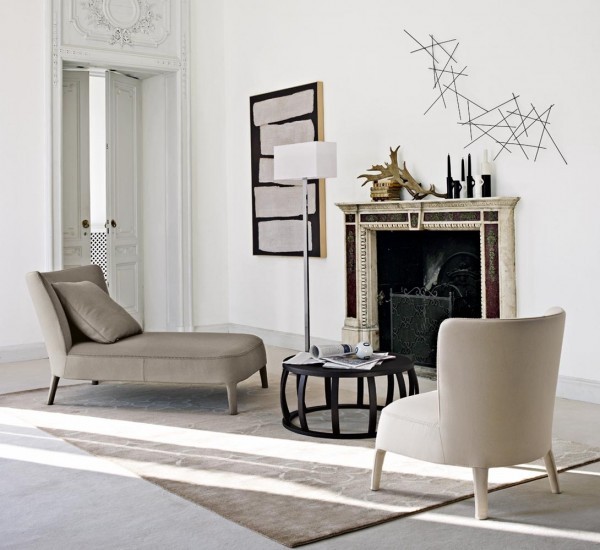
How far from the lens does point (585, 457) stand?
4020mm

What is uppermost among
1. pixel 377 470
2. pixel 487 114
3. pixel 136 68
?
pixel 136 68

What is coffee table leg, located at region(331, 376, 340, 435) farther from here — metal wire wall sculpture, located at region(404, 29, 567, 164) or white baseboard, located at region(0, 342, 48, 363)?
white baseboard, located at region(0, 342, 48, 363)

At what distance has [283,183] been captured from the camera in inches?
279

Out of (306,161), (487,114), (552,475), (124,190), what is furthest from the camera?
(124,190)

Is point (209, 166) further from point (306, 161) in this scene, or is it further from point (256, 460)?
point (256, 460)

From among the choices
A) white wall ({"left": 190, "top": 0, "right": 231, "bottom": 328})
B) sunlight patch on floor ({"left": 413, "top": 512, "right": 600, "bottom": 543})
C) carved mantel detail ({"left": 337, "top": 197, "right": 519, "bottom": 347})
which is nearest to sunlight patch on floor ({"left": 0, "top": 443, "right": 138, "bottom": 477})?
sunlight patch on floor ({"left": 413, "top": 512, "right": 600, "bottom": 543})

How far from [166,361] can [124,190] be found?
3575mm

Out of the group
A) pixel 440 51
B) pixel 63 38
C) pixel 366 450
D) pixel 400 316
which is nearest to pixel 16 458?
pixel 366 450

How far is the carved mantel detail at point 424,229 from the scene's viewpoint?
18.5 feet

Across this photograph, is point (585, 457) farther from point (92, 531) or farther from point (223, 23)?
point (223, 23)

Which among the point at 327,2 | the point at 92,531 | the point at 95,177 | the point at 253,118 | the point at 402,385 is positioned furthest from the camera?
the point at 95,177

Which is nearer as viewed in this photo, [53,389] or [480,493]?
[480,493]

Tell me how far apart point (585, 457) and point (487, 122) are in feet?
8.52

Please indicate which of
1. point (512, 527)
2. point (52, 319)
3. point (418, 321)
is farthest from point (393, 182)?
point (512, 527)
